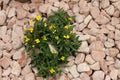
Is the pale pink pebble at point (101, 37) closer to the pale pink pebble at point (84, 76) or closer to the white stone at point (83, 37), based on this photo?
the white stone at point (83, 37)

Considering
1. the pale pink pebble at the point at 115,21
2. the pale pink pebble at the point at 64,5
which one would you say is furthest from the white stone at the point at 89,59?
the pale pink pebble at the point at 64,5

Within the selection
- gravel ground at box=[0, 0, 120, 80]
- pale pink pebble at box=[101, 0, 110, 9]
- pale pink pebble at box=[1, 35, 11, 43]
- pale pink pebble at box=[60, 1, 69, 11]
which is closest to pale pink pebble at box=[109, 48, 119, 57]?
gravel ground at box=[0, 0, 120, 80]

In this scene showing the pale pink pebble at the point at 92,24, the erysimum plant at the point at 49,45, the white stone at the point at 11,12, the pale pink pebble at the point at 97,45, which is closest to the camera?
the erysimum plant at the point at 49,45

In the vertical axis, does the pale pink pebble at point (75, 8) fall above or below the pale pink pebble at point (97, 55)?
above

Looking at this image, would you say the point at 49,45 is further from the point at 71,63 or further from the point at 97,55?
the point at 97,55

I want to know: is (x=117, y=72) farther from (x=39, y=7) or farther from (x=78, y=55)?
(x=39, y=7)

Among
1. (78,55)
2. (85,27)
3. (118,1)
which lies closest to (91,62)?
(78,55)

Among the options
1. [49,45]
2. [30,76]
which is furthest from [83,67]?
[30,76]
